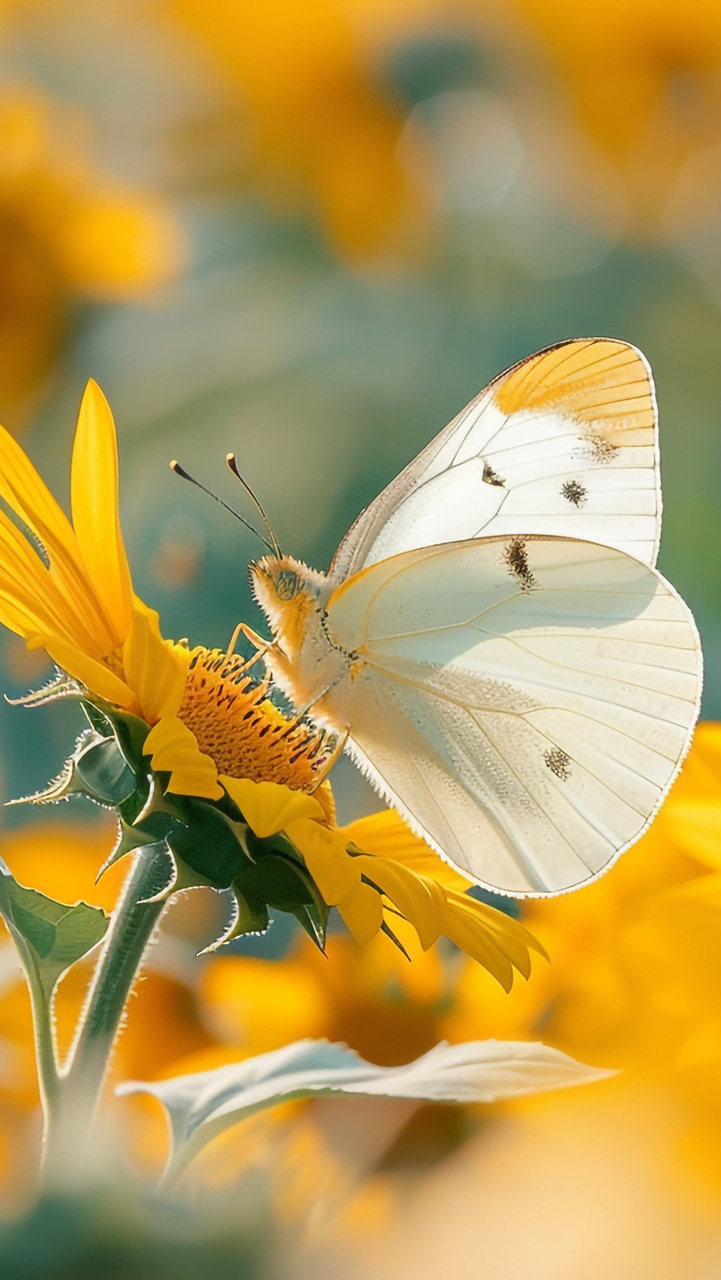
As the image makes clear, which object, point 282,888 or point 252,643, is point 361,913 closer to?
point 282,888

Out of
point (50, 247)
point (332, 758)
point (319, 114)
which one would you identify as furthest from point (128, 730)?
point (319, 114)

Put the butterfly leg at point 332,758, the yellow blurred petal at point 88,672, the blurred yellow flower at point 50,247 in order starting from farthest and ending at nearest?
the blurred yellow flower at point 50,247, the butterfly leg at point 332,758, the yellow blurred petal at point 88,672

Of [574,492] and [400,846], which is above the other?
[574,492]

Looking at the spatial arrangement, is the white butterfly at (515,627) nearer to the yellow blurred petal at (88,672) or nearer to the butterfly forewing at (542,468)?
the butterfly forewing at (542,468)

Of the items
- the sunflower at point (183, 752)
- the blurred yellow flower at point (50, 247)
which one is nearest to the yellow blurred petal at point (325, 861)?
the sunflower at point (183, 752)

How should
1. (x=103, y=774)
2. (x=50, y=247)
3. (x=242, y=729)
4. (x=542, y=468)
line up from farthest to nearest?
1. (x=50, y=247)
2. (x=542, y=468)
3. (x=242, y=729)
4. (x=103, y=774)

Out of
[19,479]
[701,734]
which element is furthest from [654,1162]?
[19,479]
